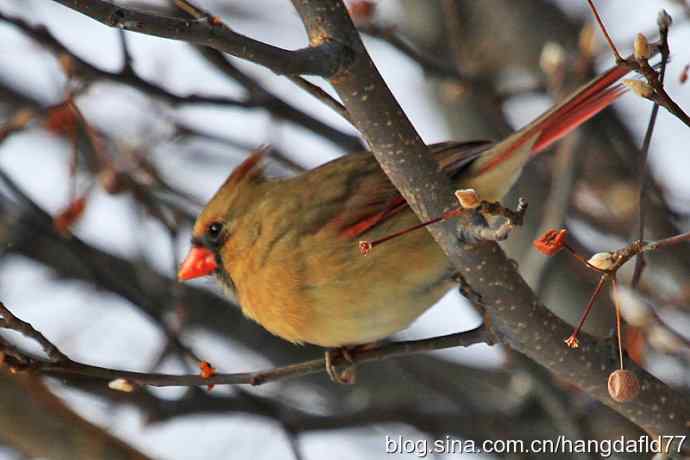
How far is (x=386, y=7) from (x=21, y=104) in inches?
67.6

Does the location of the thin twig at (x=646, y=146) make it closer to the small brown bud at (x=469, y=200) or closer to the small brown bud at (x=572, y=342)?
the small brown bud at (x=572, y=342)

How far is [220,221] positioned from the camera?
10.3 ft

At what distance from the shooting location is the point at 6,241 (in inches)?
146

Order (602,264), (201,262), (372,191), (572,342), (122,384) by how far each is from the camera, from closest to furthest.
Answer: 1. (602,264)
2. (572,342)
3. (122,384)
4. (372,191)
5. (201,262)

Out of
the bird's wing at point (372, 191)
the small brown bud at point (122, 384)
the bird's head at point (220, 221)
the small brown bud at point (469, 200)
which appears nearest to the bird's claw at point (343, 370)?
the bird's wing at point (372, 191)

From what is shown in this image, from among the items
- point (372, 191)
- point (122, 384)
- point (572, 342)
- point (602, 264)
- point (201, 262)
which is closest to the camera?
point (602, 264)

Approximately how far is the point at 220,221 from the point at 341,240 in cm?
56

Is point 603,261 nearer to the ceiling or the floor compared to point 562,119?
nearer to the floor

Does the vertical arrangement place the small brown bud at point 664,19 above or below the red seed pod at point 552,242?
above

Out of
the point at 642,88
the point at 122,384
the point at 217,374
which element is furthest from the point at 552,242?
the point at 122,384

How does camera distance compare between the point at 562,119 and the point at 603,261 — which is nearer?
the point at 603,261

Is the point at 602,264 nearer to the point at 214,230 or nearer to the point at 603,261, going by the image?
the point at 603,261

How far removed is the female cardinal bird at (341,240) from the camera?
2660 millimetres

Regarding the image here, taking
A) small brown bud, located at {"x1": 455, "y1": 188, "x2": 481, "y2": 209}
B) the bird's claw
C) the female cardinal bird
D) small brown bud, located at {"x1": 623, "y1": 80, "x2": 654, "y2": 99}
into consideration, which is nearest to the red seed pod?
small brown bud, located at {"x1": 455, "y1": 188, "x2": 481, "y2": 209}
